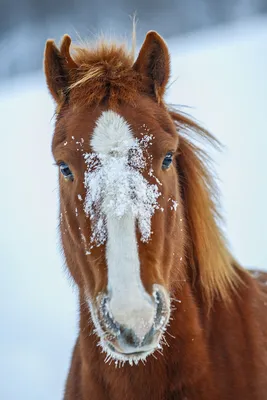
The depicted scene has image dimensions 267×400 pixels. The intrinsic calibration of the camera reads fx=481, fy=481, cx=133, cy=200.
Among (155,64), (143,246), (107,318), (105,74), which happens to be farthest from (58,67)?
(107,318)

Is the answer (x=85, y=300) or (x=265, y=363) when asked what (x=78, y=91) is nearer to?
(x=85, y=300)

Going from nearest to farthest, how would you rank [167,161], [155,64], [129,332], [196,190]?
[129,332], [167,161], [155,64], [196,190]

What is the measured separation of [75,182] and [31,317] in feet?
13.1

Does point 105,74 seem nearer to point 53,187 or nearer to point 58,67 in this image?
point 58,67

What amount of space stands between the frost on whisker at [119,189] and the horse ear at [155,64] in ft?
1.25

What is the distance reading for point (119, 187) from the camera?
67.4 inches

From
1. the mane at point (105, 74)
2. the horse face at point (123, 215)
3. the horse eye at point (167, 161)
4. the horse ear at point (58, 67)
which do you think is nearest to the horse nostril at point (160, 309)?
the horse face at point (123, 215)

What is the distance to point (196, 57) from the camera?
1287 cm

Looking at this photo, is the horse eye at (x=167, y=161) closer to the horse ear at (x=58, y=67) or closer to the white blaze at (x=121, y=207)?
the white blaze at (x=121, y=207)

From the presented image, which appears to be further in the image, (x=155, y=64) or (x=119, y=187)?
(x=155, y=64)

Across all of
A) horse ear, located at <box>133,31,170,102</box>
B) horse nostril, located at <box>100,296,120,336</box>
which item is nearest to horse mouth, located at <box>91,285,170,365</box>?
horse nostril, located at <box>100,296,120,336</box>

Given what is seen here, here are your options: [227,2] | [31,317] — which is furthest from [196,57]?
[31,317]

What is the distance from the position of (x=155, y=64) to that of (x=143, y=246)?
870 millimetres

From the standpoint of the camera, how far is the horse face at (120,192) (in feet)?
5.22
